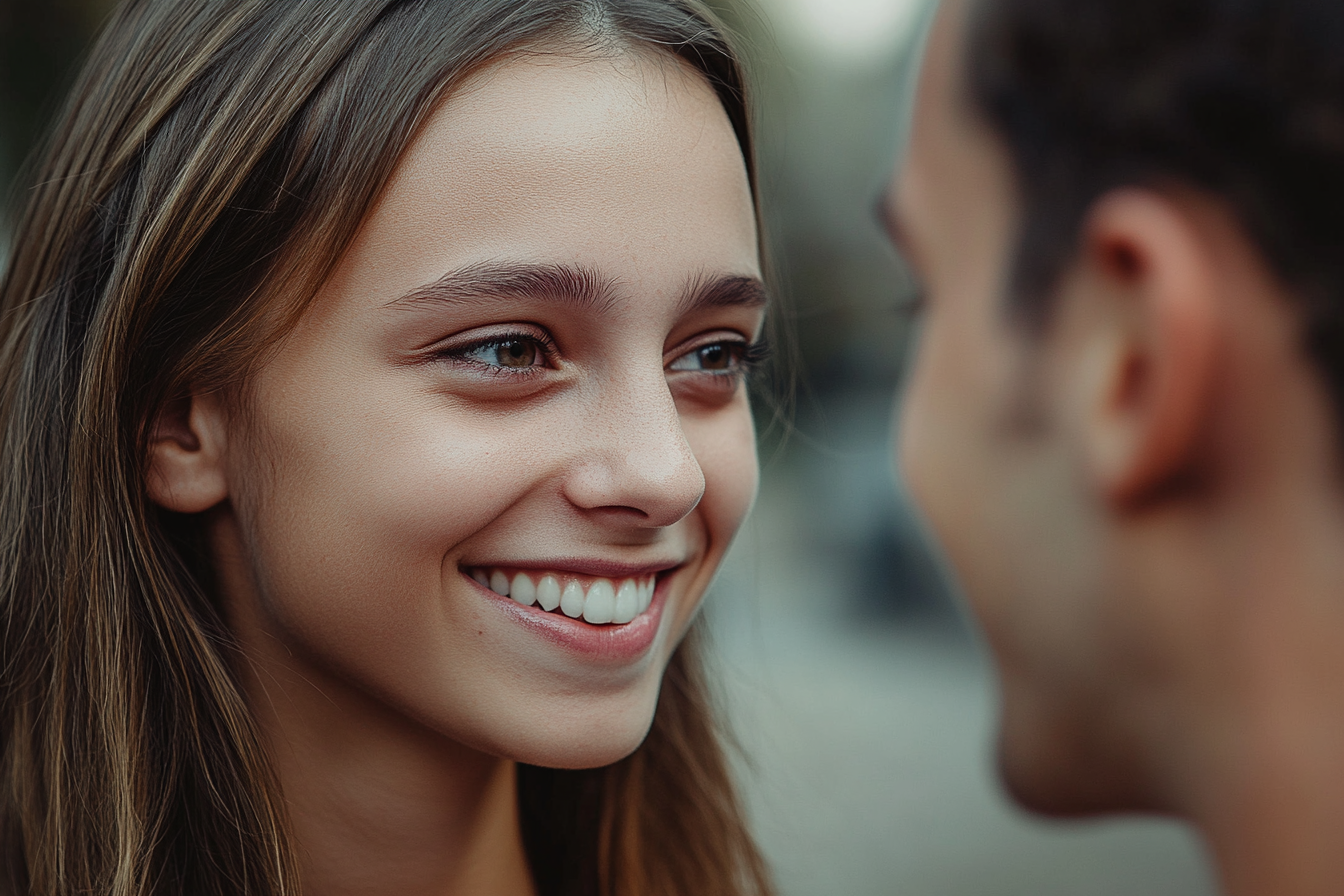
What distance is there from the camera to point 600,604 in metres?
1.34

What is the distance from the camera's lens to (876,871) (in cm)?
441

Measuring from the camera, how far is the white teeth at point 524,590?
4.35 feet

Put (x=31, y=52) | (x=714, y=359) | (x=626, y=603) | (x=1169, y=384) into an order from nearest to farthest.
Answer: (x=1169, y=384) → (x=626, y=603) → (x=714, y=359) → (x=31, y=52)

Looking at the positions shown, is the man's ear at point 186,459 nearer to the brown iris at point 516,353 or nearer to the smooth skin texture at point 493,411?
A: the smooth skin texture at point 493,411

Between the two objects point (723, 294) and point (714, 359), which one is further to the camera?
point (714, 359)

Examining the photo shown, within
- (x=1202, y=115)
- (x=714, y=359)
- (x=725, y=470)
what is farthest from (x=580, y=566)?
(x=1202, y=115)

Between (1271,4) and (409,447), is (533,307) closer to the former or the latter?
(409,447)

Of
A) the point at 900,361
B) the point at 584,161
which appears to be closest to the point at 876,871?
the point at 584,161

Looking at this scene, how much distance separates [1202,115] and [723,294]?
0.59m

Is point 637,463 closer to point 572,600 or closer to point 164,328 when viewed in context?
point 572,600

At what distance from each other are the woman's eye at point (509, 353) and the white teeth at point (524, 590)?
0.24m

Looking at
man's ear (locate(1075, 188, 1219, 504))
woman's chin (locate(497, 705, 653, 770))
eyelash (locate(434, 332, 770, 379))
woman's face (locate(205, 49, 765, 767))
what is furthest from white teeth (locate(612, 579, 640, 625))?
man's ear (locate(1075, 188, 1219, 504))

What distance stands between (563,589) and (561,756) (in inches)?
7.4

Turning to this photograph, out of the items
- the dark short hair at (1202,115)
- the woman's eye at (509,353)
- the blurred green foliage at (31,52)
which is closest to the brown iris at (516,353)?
the woman's eye at (509,353)
